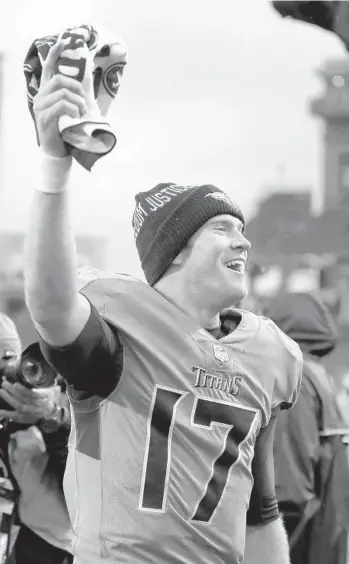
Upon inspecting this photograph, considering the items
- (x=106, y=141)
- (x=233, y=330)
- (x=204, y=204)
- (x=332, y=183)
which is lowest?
(x=332, y=183)

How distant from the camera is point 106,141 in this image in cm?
196

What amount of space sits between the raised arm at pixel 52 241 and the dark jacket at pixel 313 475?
2352 millimetres

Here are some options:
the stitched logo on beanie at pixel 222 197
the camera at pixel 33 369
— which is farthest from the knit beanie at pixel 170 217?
the camera at pixel 33 369

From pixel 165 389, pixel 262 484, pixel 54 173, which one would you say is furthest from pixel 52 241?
pixel 262 484

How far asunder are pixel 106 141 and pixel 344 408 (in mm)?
3135

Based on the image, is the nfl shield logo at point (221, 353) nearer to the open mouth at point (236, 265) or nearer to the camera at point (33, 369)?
the open mouth at point (236, 265)

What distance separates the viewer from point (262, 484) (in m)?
2.89

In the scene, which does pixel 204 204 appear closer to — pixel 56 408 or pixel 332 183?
pixel 56 408

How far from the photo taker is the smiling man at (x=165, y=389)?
2.41 metres

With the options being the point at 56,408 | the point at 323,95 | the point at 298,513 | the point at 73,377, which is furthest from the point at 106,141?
the point at 323,95

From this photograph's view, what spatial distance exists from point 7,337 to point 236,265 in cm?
205

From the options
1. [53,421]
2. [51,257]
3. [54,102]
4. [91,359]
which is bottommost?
[53,421]

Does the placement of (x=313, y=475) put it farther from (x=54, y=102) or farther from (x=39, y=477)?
(x=54, y=102)

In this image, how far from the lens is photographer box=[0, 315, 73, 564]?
14.3ft
